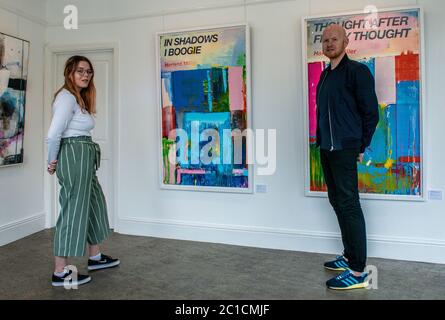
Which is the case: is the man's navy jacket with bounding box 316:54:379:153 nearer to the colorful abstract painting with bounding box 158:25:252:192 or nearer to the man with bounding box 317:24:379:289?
the man with bounding box 317:24:379:289

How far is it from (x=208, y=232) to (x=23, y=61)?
243 cm

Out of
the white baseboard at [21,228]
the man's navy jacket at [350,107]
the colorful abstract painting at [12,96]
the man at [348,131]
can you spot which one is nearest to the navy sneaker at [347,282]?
the man at [348,131]

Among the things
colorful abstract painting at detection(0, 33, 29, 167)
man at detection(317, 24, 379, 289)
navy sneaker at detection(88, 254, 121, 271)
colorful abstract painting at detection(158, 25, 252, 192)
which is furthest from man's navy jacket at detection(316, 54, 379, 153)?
colorful abstract painting at detection(0, 33, 29, 167)

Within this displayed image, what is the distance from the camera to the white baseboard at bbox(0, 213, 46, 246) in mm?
3720

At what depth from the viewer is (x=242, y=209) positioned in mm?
3676

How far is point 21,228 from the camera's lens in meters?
3.95

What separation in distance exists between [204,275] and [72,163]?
1.21 m

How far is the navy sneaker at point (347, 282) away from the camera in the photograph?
8.56 ft

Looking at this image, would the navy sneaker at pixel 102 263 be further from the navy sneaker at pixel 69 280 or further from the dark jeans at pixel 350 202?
the dark jeans at pixel 350 202

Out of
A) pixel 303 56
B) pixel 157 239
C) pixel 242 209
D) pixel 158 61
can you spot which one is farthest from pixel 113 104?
pixel 303 56

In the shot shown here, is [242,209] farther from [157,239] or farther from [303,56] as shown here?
[303,56]

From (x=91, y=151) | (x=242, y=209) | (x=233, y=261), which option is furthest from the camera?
(x=242, y=209)

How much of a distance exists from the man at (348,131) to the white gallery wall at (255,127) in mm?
716

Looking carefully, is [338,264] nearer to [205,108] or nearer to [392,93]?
[392,93]
